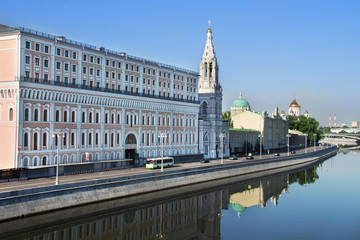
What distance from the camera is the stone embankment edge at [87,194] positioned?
126 feet

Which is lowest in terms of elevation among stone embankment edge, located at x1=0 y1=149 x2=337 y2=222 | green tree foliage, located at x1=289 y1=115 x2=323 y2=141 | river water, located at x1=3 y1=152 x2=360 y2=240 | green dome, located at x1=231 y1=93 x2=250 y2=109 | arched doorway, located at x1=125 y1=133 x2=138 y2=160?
river water, located at x1=3 y1=152 x2=360 y2=240

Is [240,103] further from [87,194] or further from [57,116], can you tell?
[87,194]

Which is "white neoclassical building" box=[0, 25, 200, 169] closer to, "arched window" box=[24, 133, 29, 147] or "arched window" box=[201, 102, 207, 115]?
"arched window" box=[24, 133, 29, 147]

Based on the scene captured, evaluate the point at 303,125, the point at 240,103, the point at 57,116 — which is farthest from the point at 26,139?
the point at 303,125

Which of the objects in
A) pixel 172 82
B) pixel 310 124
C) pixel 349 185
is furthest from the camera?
pixel 310 124

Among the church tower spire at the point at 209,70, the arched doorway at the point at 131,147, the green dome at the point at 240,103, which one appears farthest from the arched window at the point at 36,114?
the green dome at the point at 240,103

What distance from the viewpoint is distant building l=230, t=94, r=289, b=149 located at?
136m

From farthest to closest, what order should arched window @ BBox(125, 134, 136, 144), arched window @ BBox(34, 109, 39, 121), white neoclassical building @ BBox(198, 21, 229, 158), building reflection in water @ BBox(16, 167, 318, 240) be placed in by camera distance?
white neoclassical building @ BBox(198, 21, 229, 158) → arched window @ BBox(125, 134, 136, 144) → arched window @ BBox(34, 109, 39, 121) → building reflection in water @ BBox(16, 167, 318, 240)

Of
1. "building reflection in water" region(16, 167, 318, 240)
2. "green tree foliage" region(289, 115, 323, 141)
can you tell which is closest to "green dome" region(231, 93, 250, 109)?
"green tree foliage" region(289, 115, 323, 141)

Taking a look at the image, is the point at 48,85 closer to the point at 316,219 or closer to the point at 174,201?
the point at 174,201

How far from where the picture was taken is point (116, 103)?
225ft

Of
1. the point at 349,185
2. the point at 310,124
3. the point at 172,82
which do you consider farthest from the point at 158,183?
the point at 310,124

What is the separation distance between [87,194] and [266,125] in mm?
100766

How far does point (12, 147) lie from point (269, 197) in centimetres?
3690
